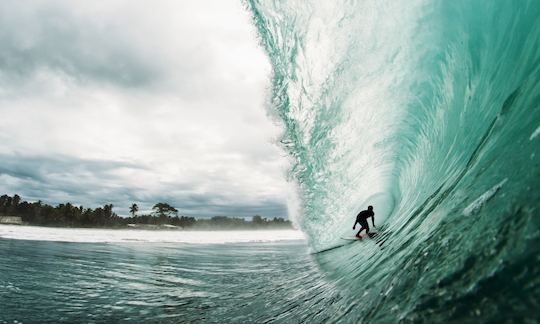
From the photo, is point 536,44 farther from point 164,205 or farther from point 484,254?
point 164,205

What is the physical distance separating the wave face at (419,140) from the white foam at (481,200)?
0.05 ft

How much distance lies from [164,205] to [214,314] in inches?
4348

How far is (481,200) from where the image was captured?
2881 mm

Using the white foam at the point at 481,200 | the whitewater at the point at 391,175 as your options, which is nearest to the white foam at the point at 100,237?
the whitewater at the point at 391,175

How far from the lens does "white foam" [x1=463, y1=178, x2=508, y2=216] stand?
9.05 feet

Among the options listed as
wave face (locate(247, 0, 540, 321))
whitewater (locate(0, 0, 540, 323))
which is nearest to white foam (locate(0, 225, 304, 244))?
whitewater (locate(0, 0, 540, 323))

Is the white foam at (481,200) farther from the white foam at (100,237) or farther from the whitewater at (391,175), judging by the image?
the white foam at (100,237)

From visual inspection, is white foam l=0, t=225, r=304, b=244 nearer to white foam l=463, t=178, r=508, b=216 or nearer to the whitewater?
the whitewater

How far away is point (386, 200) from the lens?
13984 mm

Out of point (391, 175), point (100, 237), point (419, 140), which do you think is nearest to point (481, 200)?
point (419, 140)

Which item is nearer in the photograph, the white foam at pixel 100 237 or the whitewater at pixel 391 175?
the whitewater at pixel 391 175

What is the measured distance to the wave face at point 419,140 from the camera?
7.11 ft

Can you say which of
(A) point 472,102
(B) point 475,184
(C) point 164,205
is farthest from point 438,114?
(C) point 164,205

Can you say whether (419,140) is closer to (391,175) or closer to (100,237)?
(391,175)
